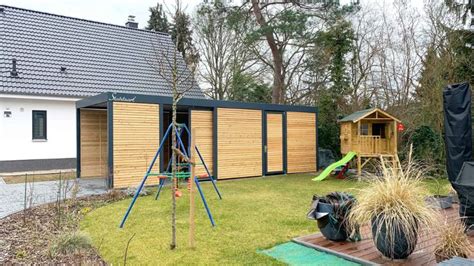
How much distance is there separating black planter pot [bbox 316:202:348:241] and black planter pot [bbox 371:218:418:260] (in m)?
0.63

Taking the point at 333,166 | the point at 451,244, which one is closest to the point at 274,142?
the point at 333,166

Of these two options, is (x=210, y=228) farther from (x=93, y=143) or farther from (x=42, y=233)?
(x=93, y=143)

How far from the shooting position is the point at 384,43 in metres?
15.9

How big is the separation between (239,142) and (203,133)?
130 centimetres

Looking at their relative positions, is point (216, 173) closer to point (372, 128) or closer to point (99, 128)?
point (99, 128)

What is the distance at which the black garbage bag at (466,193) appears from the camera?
183 inches

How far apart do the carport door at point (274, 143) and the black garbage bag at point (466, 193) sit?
7.34 metres

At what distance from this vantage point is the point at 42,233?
16.5ft

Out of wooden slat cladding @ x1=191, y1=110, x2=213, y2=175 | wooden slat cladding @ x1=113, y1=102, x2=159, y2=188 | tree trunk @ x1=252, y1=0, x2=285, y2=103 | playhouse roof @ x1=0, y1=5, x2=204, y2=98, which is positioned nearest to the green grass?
wooden slat cladding @ x1=113, y1=102, x2=159, y2=188

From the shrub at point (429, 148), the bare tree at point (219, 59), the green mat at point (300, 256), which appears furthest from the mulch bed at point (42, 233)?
the bare tree at point (219, 59)

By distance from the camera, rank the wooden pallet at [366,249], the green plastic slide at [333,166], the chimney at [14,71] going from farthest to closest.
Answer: the chimney at [14,71], the green plastic slide at [333,166], the wooden pallet at [366,249]

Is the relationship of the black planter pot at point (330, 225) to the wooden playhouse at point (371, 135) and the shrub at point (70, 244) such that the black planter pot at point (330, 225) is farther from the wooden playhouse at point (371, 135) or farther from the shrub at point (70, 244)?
the wooden playhouse at point (371, 135)

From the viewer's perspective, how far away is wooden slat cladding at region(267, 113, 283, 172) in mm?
12141

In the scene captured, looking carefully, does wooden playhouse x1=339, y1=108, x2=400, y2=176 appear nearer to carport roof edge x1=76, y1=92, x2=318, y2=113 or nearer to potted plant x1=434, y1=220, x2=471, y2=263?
carport roof edge x1=76, y1=92, x2=318, y2=113
